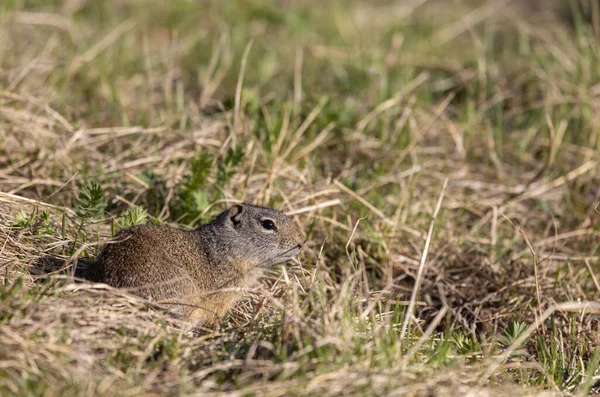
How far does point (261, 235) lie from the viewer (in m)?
4.29

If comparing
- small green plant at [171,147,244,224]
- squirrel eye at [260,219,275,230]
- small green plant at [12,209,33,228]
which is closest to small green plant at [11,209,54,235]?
small green plant at [12,209,33,228]

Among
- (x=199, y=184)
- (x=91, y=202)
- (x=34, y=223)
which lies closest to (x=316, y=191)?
(x=199, y=184)

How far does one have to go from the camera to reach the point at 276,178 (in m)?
5.30

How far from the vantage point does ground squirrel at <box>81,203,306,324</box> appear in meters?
3.64

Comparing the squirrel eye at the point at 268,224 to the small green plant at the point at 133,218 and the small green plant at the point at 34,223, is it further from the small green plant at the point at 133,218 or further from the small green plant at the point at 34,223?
the small green plant at the point at 34,223

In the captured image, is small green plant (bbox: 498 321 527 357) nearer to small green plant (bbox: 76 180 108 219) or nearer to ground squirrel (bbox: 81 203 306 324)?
ground squirrel (bbox: 81 203 306 324)

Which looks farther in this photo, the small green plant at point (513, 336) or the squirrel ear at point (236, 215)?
the squirrel ear at point (236, 215)

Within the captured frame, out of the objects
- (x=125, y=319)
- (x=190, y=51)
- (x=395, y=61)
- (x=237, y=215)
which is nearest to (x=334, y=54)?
(x=395, y=61)

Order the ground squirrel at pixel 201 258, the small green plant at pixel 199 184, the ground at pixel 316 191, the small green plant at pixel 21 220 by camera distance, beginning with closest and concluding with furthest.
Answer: the ground at pixel 316 191 < the ground squirrel at pixel 201 258 < the small green plant at pixel 21 220 < the small green plant at pixel 199 184

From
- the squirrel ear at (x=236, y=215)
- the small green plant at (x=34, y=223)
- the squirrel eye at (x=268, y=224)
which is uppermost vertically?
the squirrel ear at (x=236, y=215)

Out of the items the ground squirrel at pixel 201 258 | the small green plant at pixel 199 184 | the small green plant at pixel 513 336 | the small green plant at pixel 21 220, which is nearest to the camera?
the ground squirrel at pixel 201 258

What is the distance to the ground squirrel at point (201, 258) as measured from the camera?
364 cm

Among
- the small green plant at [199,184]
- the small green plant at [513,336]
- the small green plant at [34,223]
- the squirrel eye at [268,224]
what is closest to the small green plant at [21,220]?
the small green plant at [34,223]

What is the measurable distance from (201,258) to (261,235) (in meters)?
0.35
